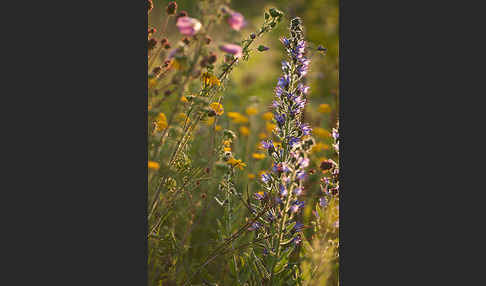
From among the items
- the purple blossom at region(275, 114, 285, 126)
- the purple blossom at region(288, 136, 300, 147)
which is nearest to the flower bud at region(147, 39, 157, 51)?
the purple blossom at region(275, 114, 285, 126)

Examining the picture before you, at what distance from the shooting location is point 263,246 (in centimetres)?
259

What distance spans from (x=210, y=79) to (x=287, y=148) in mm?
605

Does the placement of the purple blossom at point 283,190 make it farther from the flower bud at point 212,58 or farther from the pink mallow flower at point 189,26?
the pink mallow flower at point 189,26

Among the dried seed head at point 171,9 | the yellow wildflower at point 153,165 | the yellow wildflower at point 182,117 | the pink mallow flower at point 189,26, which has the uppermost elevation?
the dried seed head at point 171,9

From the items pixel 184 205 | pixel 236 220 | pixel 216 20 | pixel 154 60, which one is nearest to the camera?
pixel 216 20

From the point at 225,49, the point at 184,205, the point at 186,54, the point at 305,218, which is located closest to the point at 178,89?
the point at 186,54

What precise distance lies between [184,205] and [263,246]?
870 mm

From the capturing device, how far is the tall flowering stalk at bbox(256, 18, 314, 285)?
2.47 m

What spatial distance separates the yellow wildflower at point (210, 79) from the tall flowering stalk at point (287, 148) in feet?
1.18

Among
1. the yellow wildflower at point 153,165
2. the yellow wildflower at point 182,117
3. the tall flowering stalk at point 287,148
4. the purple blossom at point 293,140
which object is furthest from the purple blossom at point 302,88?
the yellow wildflower at point 153,165

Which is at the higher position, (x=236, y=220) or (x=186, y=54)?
(x=186, y=54)

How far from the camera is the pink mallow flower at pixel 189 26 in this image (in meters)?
2.15

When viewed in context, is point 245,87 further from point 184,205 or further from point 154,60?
point 154,60

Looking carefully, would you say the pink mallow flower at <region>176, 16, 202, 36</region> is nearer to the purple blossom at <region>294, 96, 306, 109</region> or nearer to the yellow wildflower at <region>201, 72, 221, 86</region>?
the yellow wildflower at <region>201, 72, 221, 86</region>
